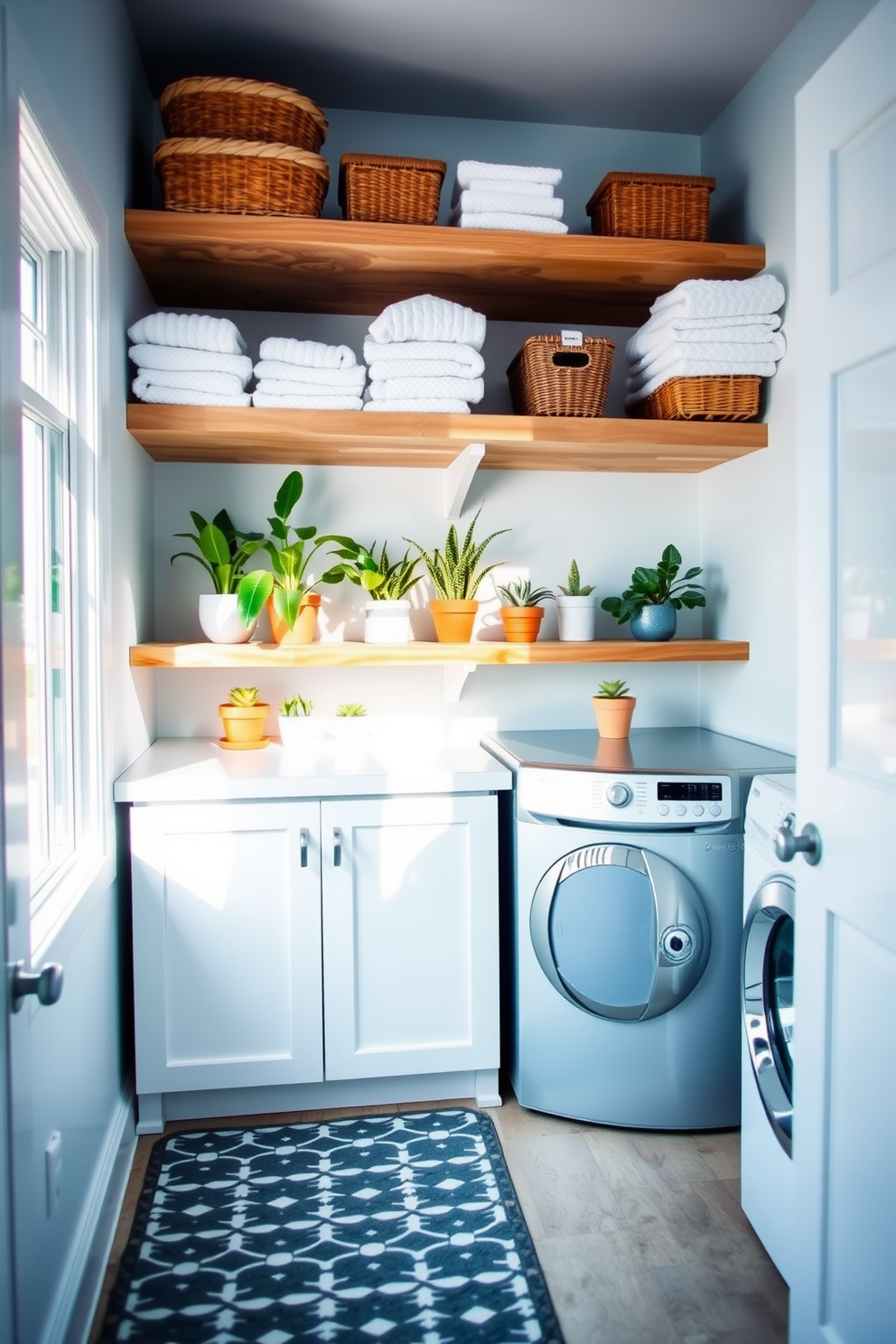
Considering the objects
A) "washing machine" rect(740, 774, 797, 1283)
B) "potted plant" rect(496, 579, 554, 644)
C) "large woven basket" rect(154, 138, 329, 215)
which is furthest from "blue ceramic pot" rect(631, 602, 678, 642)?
"large woven basket" rect(154, 138, 329, 215)

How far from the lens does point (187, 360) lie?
2.29 meters

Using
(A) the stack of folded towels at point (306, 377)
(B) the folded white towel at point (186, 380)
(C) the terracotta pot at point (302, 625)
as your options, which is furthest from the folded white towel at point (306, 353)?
(C) the terracotta pot at point (302, 625)

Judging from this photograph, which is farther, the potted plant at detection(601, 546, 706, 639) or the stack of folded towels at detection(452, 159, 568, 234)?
the potted plant at detection(601, 546, 706, 639)

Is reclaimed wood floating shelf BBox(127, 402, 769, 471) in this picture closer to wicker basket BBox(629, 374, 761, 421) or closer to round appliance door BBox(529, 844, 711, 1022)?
wicker basket BBox(629, 374, 761, 421)

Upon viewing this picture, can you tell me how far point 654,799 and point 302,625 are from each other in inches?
38.4

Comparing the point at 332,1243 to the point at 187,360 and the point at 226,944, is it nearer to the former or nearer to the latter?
the point at 226,944

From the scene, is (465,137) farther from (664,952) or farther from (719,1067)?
(719,1067)

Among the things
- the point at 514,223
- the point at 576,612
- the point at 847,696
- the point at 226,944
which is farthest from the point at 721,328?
the point at 226,944

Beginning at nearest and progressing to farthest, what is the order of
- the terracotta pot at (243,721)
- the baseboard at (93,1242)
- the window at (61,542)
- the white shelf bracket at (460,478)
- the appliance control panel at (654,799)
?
the baseboard at (93,1242), the window at (61,542), the appliance control panel at (654,799), the white shelf bracket at (460,478), the terracotta pot at (243,721)

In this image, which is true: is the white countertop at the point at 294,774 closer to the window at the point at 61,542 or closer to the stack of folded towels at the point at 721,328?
the window at the point at 61,542

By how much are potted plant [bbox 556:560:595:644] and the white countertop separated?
0.40 meters

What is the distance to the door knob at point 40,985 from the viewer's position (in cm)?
122

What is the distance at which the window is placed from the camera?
175 cm

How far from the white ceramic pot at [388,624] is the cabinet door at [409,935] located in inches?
18.2
